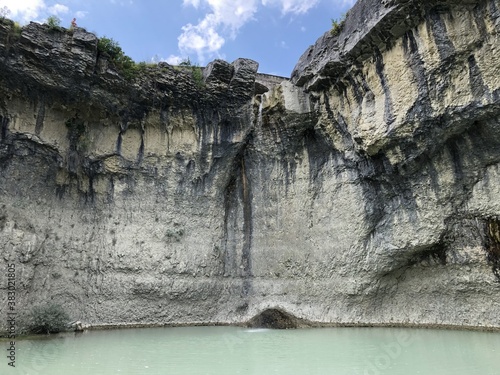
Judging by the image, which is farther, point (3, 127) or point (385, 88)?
point (3, 127)

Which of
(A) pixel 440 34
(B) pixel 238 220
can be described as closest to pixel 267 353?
(B) pixel 238 220

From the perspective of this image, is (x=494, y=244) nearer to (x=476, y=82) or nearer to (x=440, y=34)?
(x=476, y=82)

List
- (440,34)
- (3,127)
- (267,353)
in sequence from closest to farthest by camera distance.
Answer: (267,353) < (440,34) < (3,127)

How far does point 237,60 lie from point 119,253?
824 centimetres

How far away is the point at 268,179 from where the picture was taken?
1570 cm

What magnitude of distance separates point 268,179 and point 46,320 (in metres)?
8.85

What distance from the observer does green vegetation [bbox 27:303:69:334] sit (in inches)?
467

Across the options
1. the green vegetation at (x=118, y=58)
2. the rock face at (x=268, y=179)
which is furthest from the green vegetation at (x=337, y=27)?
the green vegetation at (x=118, y=58)

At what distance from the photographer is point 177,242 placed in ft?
50.2

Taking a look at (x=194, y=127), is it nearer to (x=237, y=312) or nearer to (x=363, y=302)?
(x=237, y=312)

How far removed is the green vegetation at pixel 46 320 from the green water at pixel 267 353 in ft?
2.53

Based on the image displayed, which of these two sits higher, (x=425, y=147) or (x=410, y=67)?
(x=410, y=67)

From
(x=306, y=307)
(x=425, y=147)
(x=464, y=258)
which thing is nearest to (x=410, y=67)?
(x=425, y=147)

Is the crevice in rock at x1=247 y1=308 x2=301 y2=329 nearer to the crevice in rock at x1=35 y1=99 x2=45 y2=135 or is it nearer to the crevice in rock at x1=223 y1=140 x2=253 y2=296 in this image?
the crevice in rock at x1=223 y1=140 x2=253 y2=296
